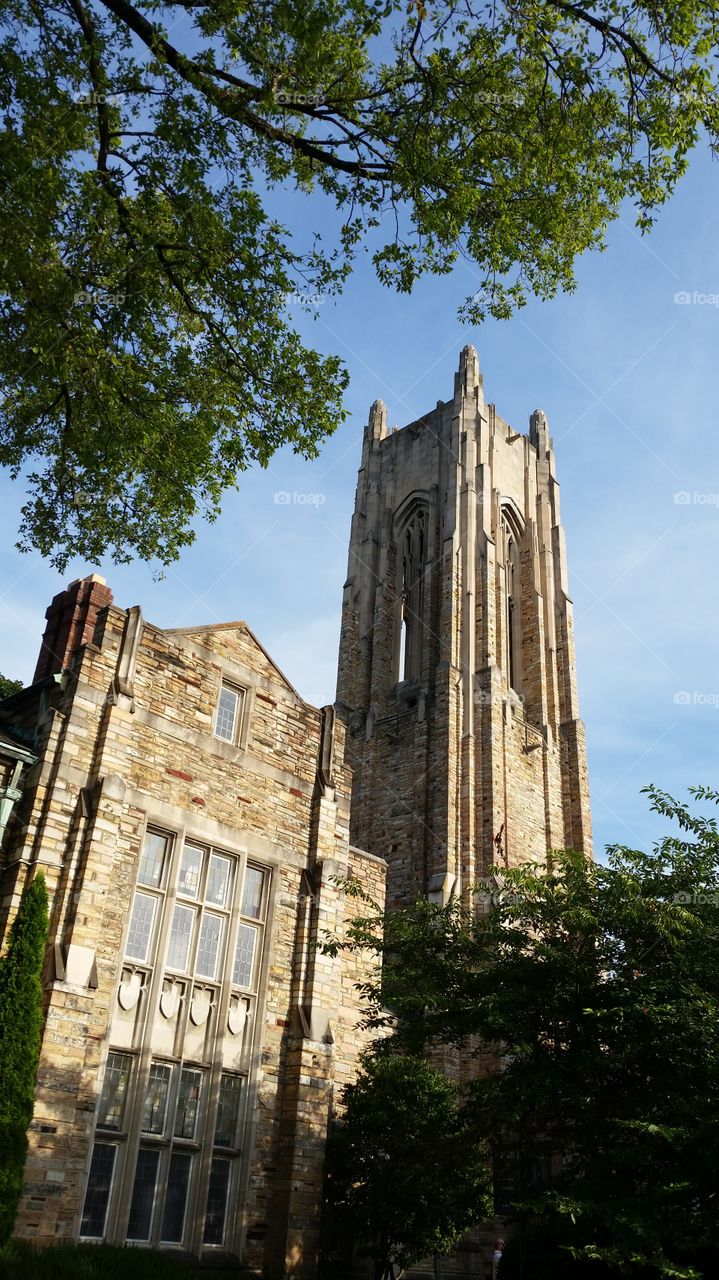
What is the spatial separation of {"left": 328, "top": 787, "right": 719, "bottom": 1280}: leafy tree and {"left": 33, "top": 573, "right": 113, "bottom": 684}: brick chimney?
23.4 feet

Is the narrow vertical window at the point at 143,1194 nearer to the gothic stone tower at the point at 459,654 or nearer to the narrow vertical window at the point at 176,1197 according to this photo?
the narrow vertical window at the point at 176,1197

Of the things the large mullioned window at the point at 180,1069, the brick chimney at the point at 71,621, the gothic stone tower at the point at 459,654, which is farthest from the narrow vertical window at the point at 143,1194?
the gothic stone tower at the point at 459,654

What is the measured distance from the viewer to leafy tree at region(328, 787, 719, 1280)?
34.0ft

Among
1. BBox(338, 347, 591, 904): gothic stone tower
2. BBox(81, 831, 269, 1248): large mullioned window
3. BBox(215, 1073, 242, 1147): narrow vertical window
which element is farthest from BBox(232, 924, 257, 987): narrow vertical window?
BBox(338, 347, 591, 904): gothic stone tower

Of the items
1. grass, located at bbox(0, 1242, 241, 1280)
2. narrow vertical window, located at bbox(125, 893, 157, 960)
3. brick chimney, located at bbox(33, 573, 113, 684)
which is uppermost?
brick chimney, located at bbox(33, 573, 113, 684)

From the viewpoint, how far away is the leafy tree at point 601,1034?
1037 cm

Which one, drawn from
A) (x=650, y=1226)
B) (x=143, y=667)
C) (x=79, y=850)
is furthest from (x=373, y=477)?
(x=650, y=1226)

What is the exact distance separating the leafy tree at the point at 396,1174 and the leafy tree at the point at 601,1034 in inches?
43.1

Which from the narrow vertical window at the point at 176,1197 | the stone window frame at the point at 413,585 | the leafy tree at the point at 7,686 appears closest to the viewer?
the narrow vertical window at the point at 176,1197

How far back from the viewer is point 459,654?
32344 millimetres

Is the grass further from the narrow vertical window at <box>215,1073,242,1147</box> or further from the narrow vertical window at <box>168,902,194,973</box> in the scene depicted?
the narrow vertical window at <box>168,902,194,973</box>

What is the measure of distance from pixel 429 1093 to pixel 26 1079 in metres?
7.02

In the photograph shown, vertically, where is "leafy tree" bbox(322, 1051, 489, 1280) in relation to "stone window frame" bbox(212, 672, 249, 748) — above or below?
below

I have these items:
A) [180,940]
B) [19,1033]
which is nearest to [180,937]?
[180,940]
